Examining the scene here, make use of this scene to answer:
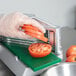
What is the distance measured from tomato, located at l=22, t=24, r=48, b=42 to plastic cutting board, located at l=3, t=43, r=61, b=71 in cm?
6

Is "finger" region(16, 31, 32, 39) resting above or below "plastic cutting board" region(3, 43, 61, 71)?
above

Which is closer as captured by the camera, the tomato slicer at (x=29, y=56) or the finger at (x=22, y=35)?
the tomato slicer at (x=29, y=56)

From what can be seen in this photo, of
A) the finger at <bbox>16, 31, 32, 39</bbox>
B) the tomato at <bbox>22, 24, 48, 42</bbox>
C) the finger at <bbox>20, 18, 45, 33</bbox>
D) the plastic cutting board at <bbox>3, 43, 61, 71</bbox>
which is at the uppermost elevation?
the finger at <bbox>20, 18, 45, 33</bbox>

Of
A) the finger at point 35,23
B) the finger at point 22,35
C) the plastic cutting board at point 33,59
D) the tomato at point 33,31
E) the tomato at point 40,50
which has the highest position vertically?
the finger at point 35,23

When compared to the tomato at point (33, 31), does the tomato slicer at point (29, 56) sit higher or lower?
lower

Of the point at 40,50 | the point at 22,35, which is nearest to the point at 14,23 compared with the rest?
the point at 22,35

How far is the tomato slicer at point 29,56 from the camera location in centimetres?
55

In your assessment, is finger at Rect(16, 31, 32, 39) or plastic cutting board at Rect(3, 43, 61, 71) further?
finger at Rect(16, 31, 32, 39)

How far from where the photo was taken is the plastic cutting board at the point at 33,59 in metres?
0.55

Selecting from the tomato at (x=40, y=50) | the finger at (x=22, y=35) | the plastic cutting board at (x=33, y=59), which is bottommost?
the plastic cutting board at (x=33, y=59)

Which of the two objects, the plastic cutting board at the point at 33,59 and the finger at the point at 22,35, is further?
the finger at the point at 22,35

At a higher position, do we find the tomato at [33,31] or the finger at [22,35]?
the tomato at [33,31]

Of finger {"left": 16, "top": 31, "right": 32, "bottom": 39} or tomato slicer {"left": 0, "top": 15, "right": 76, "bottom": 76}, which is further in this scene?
finger {"left": 16, "top": 31, "right": 32, "bottom": 39}

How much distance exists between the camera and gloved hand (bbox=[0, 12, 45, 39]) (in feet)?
2.10
